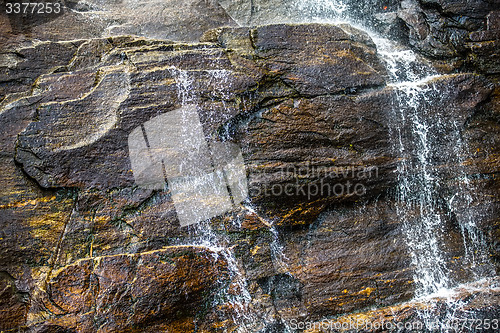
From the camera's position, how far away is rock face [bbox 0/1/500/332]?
5.21 metres

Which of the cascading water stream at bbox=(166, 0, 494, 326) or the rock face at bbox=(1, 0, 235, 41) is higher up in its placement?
the rock face at bbox=(1, 0, 235, 41)

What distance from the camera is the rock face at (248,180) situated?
17.1 feet

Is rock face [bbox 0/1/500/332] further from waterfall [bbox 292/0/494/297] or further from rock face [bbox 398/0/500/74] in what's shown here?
rock face [bbox 398/0/500/74]

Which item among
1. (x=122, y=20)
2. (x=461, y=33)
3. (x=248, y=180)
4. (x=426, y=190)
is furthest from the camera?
(x=122, y=20)

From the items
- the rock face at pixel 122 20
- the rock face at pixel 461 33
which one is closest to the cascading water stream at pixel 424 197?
the rock face at pixel 461 33

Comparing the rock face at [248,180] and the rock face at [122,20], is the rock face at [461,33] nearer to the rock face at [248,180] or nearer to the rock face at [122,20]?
the rock face at [248,180]

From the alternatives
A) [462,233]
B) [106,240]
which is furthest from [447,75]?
[106,240]

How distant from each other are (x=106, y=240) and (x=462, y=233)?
589 centimetres

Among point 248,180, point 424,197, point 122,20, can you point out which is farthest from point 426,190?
point 122,20

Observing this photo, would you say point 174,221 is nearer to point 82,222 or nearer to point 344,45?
point 82,222

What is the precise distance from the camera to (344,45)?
636 cm

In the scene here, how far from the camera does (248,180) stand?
5695 mm

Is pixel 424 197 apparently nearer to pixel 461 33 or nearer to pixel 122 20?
pixel 461 33

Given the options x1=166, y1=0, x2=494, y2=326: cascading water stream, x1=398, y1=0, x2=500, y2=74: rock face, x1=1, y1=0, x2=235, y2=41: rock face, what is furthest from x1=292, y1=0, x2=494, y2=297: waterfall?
x1=1, y1=0, x2=235, y2=41: rock face
